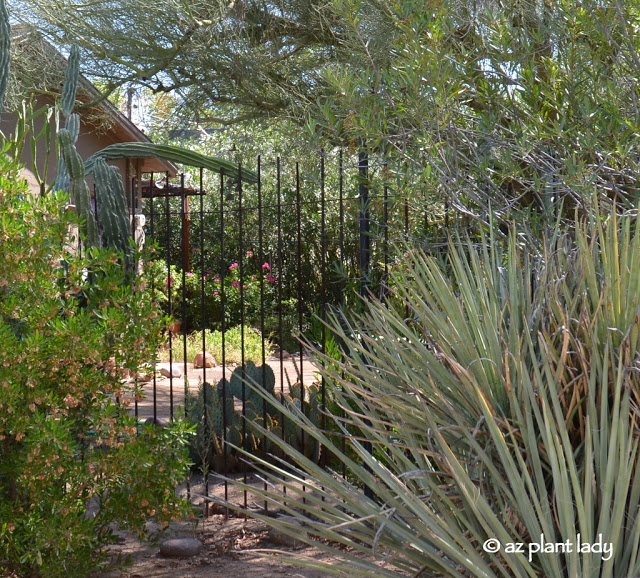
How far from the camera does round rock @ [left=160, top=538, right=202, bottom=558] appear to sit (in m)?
3.86

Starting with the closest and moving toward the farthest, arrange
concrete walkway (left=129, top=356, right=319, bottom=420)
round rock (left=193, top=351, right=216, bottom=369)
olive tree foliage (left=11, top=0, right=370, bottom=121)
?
olive tree foliage (left=11, top=0, right=370, bottom=121) → concrete walkway (left=129, top=356, right=319, bottom=420) → round rock (left=193, top=351, right=216, bottom=369)

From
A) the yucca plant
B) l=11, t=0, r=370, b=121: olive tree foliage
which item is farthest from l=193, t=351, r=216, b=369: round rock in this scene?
the yucca plant

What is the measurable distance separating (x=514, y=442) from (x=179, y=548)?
278 cm

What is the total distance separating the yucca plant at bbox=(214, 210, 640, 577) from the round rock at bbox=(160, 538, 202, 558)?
2.00 meters

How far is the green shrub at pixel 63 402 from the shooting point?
Result: 2.93 m

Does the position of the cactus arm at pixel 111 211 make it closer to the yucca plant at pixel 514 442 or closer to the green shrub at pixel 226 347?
the yucca plant at pixel 514 442

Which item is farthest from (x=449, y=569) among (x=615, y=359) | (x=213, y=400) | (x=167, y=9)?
(x=167, y=9)

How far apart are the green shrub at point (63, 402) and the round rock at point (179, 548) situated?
519 mm

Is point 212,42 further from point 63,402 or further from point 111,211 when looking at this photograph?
point 63,402

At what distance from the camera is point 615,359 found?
6.14 feet

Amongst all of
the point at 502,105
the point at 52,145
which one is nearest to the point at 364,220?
the point at 502,105

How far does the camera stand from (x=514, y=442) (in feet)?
5.10

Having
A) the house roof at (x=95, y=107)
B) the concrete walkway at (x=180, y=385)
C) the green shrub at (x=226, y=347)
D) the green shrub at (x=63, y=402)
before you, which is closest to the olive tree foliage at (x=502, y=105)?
the green shrub at (x=63, y=402)

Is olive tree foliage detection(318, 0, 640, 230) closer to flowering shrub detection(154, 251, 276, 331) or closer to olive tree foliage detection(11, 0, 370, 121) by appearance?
olive tree foliage detection(11, 0, 370, 121)
